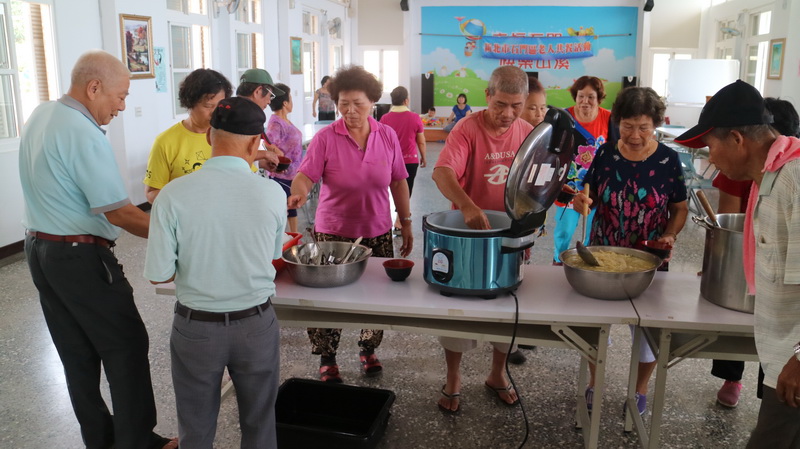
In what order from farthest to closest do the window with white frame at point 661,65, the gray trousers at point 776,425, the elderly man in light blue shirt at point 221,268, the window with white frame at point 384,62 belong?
the window with white frame at point 384,62, the window with white frame at point 661,65, the elderly man in light blue shirt at point 221,268, the gray trousers at point 776,425

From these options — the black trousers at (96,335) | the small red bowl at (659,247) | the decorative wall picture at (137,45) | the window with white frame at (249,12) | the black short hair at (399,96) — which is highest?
the window with white frame at (249,12)

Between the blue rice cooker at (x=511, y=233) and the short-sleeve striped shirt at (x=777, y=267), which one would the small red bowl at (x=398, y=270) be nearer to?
the blue rice cooker at (x=511, y=233)

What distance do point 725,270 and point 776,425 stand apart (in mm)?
613

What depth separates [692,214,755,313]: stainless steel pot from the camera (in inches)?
82.5

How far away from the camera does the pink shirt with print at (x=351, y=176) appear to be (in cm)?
289

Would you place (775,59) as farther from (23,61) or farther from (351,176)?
(23,61)

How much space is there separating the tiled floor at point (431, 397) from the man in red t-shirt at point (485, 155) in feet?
0.50

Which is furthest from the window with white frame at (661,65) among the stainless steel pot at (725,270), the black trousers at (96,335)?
the black trousers at (96,335)

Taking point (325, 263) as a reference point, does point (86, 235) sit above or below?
above

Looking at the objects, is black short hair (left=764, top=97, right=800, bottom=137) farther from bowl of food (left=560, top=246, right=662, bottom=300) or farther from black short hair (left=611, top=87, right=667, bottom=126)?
bowl of food (left=560, top=246, right=662, bottom=300)

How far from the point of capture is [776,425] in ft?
5.42

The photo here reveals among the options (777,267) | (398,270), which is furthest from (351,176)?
(777,267)

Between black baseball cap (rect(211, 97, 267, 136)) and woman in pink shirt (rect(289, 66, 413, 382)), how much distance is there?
0.92 metres

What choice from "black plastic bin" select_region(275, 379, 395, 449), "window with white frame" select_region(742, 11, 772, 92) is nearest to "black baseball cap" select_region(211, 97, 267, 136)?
"black plastic bin" select_region(275, 379, 395, 449)
